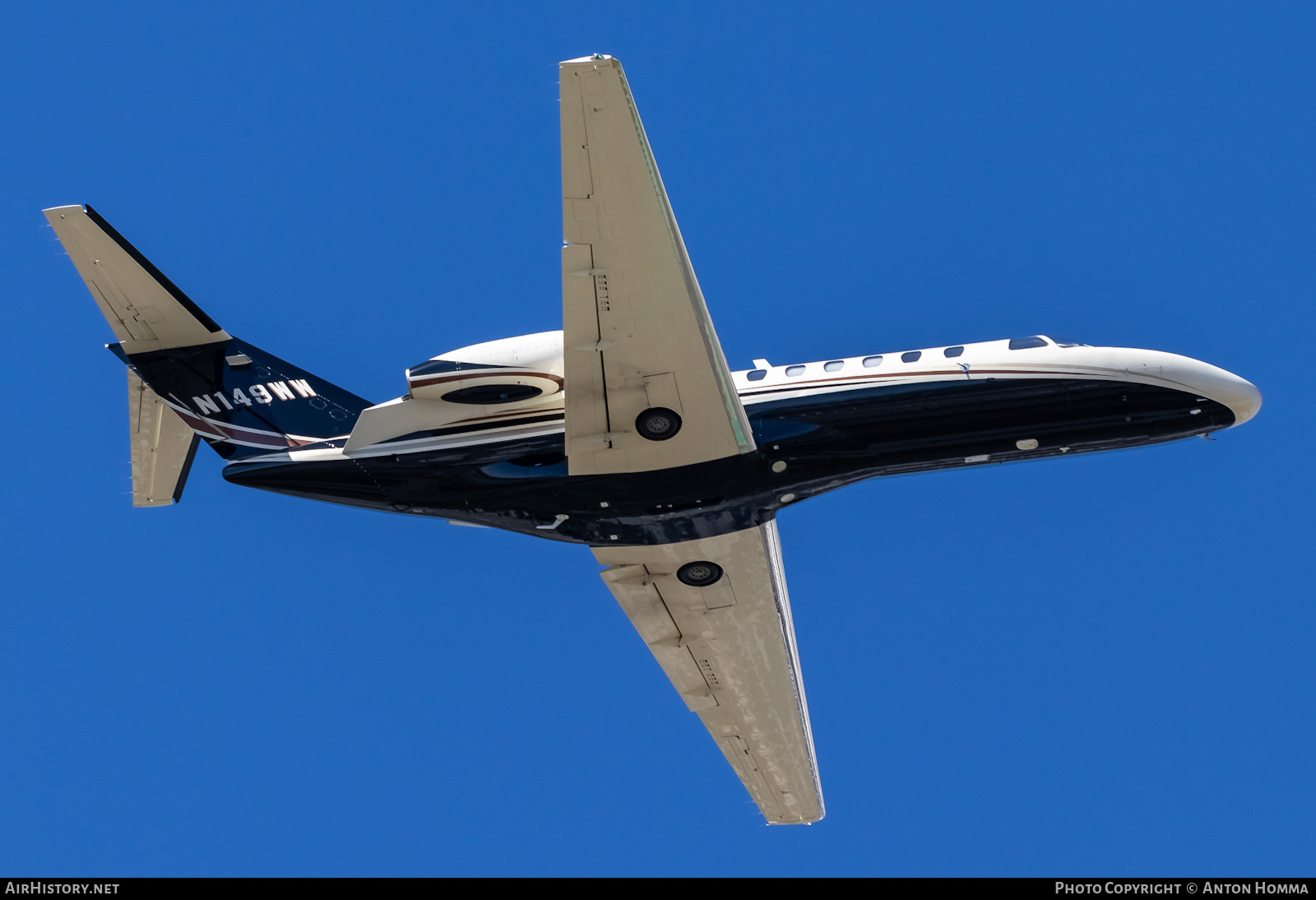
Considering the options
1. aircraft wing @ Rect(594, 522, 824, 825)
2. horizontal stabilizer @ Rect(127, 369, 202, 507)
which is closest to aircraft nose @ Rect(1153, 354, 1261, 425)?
aircraft wing @ Rect(594, 522, 824, 825)

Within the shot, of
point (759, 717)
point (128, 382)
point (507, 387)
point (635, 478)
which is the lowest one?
point (759, 717)

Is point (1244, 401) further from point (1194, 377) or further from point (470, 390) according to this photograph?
point (470, 390)

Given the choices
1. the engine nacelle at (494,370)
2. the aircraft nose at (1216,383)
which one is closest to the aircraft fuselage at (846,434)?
the aircraft nose at (1216,383)

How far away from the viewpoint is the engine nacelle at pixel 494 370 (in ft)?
64.2

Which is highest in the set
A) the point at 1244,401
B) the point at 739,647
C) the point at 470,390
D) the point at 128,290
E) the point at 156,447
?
the point at 128,290

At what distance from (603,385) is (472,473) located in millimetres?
2876

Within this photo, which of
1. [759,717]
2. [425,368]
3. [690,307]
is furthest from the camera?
[759,717]

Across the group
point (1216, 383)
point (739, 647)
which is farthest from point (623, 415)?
point (1216, 383)

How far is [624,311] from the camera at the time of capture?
698 inches

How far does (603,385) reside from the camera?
18.7m

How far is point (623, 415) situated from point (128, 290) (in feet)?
26.2

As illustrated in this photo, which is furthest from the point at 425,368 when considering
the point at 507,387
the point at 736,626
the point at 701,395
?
the point at 736,626

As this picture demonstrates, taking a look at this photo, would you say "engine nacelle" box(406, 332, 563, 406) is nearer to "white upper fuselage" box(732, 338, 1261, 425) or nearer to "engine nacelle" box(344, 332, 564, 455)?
"engine nacelle" box(344, 332, 564, 455)

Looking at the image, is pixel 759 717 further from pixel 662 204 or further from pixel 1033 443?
pixel 662 204
